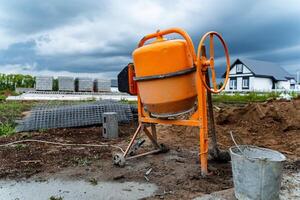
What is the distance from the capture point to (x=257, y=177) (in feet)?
8.78

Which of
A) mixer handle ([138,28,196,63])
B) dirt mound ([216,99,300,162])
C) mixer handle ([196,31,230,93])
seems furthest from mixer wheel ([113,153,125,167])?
dirt mound ([216,99,300,162])

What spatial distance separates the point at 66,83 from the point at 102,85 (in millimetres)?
2744

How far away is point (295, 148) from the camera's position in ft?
15.7

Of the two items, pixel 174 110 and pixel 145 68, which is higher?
pixel 145 68

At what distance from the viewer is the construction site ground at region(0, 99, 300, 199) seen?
3.51m

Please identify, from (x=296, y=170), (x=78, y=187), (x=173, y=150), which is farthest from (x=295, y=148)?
(x=78, y=187)

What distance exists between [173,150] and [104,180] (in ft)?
5.32

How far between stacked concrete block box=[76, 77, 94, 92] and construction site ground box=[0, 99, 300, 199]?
50.8 feet

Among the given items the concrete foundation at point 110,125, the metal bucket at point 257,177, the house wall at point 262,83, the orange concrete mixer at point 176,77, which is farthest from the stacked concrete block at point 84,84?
the house wall at point 262,83

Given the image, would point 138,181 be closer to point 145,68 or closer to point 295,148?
point 145,68

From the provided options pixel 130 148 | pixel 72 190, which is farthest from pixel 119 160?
pixel 72 190

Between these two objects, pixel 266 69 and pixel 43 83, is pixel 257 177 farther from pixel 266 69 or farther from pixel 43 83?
pixel 266 69

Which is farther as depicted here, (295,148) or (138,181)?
(295,148)

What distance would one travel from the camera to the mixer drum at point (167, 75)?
3.53m
